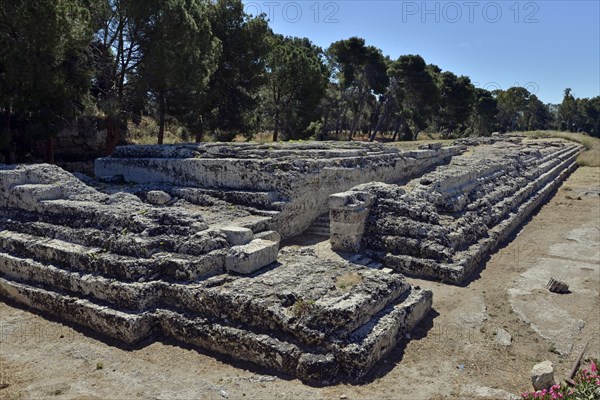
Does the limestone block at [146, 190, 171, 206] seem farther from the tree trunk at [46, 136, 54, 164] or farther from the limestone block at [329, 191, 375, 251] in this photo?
the tree trunk at [46, 136, 54, 164]

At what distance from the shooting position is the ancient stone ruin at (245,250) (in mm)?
5891

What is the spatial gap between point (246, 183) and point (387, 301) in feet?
17.8

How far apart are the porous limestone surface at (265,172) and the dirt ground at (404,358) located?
3.48m

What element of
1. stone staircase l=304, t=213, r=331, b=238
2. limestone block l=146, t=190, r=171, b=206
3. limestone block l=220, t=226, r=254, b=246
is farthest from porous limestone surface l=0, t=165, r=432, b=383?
stone staircase l=304, t=213, r=331, b=238

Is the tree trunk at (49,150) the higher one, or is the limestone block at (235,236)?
the tree trunk at (49,150)

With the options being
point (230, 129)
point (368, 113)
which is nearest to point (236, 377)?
point (230, 129)

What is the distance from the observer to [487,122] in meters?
54.6

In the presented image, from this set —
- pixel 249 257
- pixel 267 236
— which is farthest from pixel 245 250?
pixel 267 236

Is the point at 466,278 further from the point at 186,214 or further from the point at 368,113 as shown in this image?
the point at 368,113

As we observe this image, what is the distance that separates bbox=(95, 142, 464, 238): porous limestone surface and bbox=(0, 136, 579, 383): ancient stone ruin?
4cm

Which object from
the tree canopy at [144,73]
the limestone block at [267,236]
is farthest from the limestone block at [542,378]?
the tree canopy at [144,73]

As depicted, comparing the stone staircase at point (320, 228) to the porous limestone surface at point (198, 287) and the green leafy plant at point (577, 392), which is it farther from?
the green leafy plant at point (577, 392)

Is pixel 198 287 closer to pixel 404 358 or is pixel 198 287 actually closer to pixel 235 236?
pixel 235 236

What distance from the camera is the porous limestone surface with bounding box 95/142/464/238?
1070 centimetres
